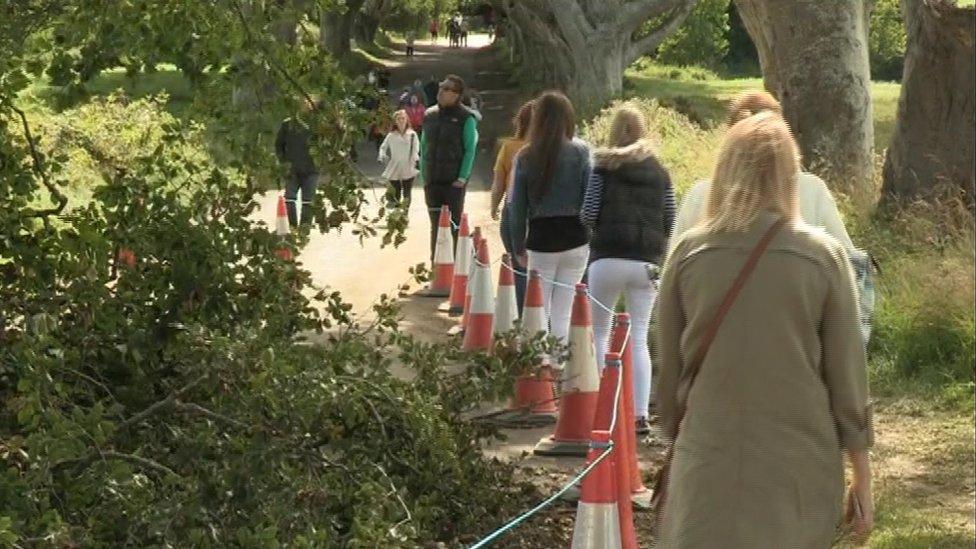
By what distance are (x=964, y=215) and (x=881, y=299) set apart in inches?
55.5

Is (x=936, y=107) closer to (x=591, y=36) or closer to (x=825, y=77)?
(x=825, y=77)

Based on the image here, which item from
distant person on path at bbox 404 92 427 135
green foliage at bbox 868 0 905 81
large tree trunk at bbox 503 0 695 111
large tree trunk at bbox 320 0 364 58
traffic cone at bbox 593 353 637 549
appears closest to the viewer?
traffic cone at bbox 593 353 637 549

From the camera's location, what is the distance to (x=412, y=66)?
2783 inches

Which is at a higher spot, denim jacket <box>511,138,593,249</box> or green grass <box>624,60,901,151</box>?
denim jacket <box>511,138,593,249</box>

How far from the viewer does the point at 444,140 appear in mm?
16125

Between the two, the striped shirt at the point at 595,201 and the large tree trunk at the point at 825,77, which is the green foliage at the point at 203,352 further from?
the large tree trunk at the point at 825,77

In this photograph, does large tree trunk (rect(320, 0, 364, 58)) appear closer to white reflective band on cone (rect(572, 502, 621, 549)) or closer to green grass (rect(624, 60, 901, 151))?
green grass (rect(624, 60, 901, 151))

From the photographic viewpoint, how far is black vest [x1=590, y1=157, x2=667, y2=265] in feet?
33.7

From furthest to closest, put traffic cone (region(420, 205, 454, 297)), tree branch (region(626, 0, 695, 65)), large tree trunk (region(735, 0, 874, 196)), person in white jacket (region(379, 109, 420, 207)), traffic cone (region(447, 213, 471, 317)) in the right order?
tree branch (region(626, 0, 695, 65)), person in white jacket (region(379, 109, 420, 207)), large tree trunk (region(735, 0, 874, 196)), traffic cone (region(420, 205, 454, 297)), traffic cone (region(447, 213, 471, 317))

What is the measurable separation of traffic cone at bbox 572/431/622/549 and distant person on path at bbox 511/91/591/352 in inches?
202

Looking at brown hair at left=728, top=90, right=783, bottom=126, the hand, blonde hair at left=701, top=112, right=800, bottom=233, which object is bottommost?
the hand

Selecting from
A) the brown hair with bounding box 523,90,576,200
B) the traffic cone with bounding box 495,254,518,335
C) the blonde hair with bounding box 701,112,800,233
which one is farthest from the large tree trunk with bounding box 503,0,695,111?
the blonde hair with bounding box 701,112,800,233

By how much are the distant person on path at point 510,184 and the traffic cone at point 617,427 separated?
4404 mm

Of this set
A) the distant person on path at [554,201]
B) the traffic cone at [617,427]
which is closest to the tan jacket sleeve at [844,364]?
the traffic cone at [617,427]
